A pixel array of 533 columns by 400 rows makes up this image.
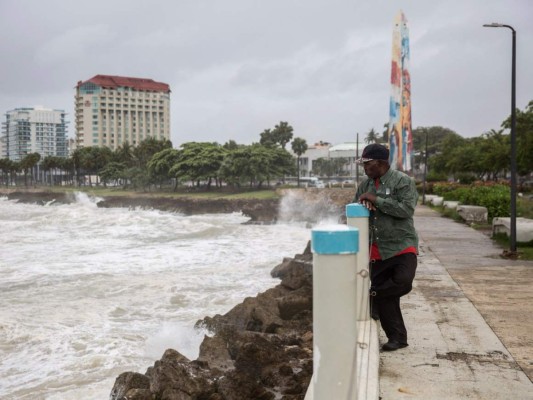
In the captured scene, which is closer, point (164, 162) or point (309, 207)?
point (309, 207)

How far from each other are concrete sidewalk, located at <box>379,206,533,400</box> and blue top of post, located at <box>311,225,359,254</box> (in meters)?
1.98

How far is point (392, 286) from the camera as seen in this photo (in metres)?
4.49

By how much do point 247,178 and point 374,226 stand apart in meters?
66.6

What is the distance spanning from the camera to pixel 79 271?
55.8 ft

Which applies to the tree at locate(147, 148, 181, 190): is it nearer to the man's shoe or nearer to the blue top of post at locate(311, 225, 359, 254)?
the man's shoe

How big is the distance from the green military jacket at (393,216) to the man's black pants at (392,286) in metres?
0.09

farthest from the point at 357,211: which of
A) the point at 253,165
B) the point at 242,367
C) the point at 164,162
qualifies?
the point at 164,162

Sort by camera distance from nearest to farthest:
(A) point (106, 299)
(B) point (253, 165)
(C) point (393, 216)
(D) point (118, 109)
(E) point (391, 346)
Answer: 1. (C) point (393, 216)
2. (E) point (391, 346)
3. (A) point (106, 299)
4. (B) point (253, 165)
5. (D) point (118, 109)

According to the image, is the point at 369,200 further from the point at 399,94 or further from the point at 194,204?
the point at 194,204

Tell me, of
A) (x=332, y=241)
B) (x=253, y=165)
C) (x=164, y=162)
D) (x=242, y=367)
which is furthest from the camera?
(x=164, y=162)

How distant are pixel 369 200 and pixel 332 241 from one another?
206 centimetres

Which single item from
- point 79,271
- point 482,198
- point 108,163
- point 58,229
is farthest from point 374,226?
point 108,163

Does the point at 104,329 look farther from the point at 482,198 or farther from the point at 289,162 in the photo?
the point at 289,162

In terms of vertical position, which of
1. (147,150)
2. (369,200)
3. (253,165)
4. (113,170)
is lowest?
(369,200)
